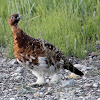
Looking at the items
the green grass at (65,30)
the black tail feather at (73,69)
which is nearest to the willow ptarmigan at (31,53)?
the black tail feather at (73,69)

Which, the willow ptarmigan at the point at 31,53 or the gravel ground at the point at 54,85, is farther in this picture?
the willow ptarmigan at the point at 31,53

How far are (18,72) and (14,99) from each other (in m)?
1.04

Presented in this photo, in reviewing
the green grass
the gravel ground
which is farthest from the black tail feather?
the green grass

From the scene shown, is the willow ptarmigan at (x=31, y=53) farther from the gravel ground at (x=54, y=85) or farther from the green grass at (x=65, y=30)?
the green grass at (x=65, y=30)

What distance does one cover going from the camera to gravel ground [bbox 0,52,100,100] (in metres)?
3.16

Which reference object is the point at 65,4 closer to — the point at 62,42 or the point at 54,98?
the point at 62,42

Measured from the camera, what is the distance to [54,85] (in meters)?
3.53

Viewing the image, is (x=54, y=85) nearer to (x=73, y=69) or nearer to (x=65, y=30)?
(x=73, y=69)

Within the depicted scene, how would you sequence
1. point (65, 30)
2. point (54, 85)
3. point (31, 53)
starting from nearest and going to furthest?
point (31, 53) < point (54, 85) < point (65, 30)

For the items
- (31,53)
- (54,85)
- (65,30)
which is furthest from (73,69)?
(65,30)

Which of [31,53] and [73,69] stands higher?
[31,53]

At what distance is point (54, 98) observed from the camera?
3125mm

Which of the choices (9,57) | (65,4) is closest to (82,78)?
(9,57)

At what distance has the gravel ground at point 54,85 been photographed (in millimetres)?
3160
